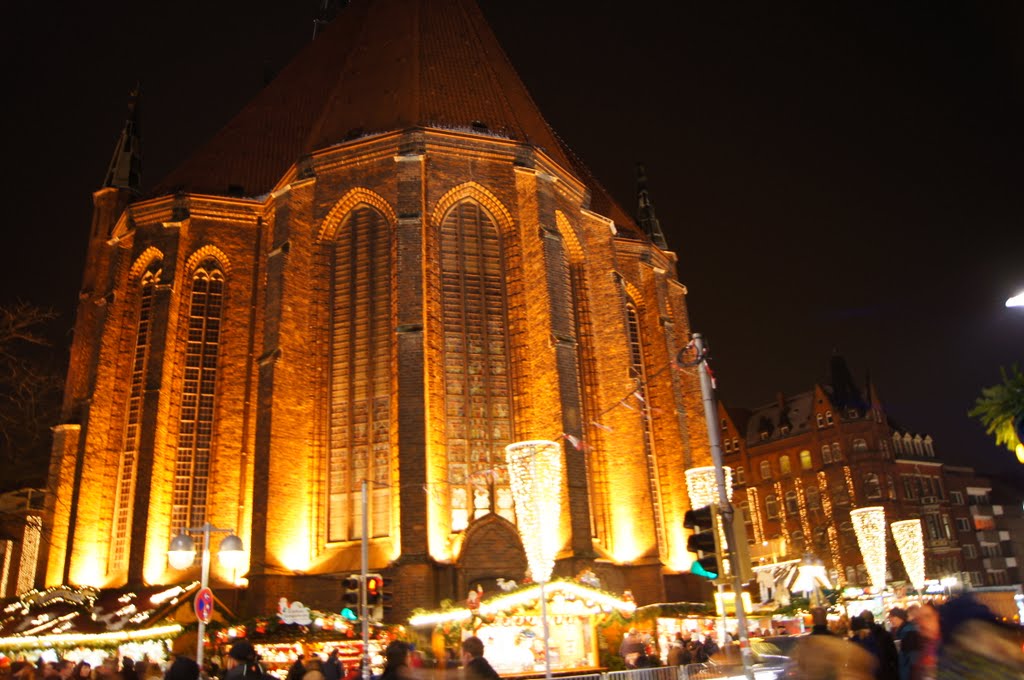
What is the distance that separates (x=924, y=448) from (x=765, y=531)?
13.8m

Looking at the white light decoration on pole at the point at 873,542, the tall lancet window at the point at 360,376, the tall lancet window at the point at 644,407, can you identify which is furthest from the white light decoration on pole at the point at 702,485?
the tall lancet window at the point at 360,376

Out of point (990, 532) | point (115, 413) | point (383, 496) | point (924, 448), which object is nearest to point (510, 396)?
point (383, 496)

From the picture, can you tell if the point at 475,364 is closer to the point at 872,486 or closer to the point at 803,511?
the point at 872,486

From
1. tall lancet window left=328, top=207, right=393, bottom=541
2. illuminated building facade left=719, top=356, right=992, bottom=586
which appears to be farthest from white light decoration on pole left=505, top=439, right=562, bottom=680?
illuminated building facade left=719, top=356, right=992, bottom=586

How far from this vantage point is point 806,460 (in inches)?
2116

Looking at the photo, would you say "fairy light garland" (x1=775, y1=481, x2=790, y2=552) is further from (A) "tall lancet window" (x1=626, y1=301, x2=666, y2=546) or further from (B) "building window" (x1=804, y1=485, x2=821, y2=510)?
(A) "tall lancet window" (x1=626, y1=301, x2=666, y2=546)

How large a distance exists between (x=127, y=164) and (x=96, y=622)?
1825 centimetres

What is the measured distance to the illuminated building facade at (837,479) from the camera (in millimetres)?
49812

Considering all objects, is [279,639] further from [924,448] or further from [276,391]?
[924,448]

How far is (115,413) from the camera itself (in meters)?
27.0

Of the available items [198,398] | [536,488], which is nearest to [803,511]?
[536,488]

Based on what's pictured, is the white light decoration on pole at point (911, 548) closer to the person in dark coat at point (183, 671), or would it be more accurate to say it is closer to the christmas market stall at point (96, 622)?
the christmas market stall at point (96, 622)

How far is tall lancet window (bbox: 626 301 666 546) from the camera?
89.2 ft

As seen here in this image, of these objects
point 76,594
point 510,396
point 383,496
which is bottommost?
point 76,594
